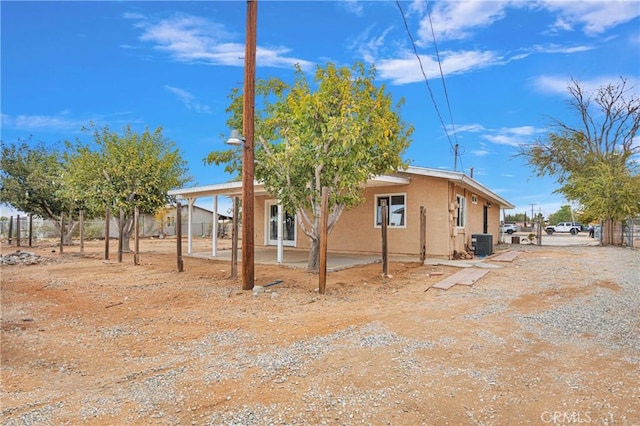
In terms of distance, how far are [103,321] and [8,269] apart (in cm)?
812

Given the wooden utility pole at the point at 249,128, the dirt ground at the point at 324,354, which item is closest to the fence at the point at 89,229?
the wooden utility pole at the point at 249,128

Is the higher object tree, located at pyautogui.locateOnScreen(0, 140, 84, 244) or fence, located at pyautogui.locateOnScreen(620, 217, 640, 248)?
tree, located at pyautogui.locateOnScreen(0, 140, 84, 244)

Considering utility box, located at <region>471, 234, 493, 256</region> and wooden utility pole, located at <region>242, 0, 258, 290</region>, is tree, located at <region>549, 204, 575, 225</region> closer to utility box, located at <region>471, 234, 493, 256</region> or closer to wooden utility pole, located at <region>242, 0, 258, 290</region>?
utility box, located at <region>471, 234, 493, 256</region>

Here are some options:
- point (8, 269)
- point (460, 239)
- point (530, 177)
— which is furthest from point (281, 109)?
point (530, 177)

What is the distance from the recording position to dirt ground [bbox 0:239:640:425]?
2.74m

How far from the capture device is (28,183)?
63.6 feet

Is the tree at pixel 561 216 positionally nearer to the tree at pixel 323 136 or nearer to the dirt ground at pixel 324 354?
the dirt ground at pixel 324 354

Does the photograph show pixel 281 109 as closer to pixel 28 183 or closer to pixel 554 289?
pixel 554 289

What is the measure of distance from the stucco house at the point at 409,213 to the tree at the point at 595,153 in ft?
26.8

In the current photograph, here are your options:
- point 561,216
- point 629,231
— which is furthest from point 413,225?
point 561,216

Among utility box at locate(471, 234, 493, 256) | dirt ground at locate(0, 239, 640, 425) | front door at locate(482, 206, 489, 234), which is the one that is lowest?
dirt ground at locate(0, 239, 640, 425)

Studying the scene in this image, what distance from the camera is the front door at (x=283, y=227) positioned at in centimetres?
1580

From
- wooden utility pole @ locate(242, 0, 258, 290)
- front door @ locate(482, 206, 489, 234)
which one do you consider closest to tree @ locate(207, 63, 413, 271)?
wooden utility pole @ locate(242, 0, 258, 290)

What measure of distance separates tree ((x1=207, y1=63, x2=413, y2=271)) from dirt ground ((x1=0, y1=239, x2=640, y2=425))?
229 centimetres
